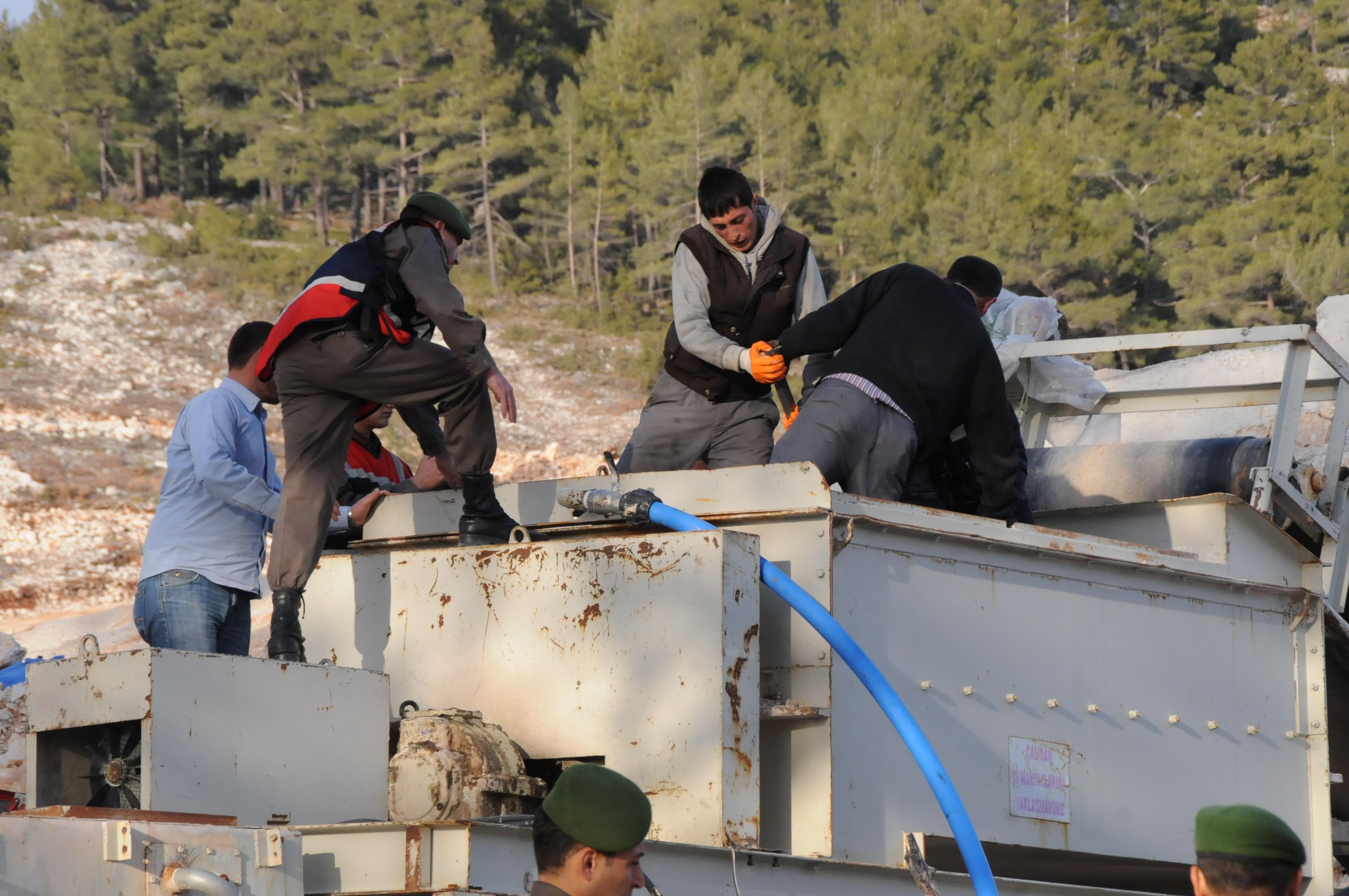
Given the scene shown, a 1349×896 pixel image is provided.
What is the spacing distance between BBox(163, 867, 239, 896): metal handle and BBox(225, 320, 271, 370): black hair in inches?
91.6

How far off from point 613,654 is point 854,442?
1247 millimetres

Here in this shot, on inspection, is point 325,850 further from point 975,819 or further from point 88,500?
point 88,500

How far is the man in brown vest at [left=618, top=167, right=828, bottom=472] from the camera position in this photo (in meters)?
5.64

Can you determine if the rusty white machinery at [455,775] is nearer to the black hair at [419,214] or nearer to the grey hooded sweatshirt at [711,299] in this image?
the black hair at [419,214]

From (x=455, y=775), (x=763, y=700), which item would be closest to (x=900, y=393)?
(x=763, y=700)

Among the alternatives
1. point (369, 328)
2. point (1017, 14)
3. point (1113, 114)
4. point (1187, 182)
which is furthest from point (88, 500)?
point (1017, 14)

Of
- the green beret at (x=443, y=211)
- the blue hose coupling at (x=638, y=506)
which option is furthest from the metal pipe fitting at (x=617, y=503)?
the green beret at (x=443, y=211)

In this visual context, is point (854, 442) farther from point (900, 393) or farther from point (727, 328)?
point (727, 328)

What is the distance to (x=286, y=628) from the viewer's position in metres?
4.49

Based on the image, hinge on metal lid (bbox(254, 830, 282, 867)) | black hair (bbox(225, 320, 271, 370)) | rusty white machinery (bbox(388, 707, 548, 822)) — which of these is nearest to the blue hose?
rusty white machinery (bbox(388, 707, 548, 822))

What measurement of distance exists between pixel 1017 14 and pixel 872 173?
16.3 meters

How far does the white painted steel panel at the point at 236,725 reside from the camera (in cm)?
369

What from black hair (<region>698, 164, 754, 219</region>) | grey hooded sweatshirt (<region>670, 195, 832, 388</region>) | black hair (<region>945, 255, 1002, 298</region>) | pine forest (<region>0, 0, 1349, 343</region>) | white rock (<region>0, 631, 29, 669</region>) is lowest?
white rock (<region>0, 631, 29, 669</region>)

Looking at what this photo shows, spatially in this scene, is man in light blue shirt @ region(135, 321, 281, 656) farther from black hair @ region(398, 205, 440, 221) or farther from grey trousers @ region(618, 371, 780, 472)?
grey trousers @ region(618, 371, 780, 472)
